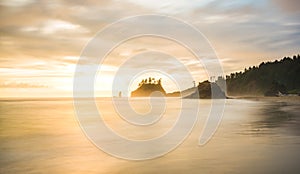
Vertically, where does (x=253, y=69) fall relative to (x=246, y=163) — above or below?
above

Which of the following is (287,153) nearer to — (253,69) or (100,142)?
(100,142)

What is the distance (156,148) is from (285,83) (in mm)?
116298

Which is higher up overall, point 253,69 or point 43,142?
point 253,69

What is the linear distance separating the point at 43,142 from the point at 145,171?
8.90m

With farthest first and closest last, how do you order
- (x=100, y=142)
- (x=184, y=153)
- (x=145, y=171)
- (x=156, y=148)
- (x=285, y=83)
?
(x=285, y=83) → (x=100, y=142) → (x=156, y=148) → (x=184, y=153) → (x=145, y=171)

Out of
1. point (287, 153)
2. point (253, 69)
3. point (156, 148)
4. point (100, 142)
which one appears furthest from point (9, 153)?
point (253, 69)

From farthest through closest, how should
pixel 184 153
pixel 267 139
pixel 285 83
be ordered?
pixel 285 83 < pixel 267 139 < pixel 184 153

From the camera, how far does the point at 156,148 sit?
48.7 feet

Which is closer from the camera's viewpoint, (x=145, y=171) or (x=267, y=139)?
(x=145, y=171)

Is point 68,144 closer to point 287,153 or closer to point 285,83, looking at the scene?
point 287,153

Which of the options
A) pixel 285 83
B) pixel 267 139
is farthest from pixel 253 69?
pixel 267 139

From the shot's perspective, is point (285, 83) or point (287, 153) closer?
point (287, 153)

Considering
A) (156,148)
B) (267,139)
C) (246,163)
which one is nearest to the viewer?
(246,163)

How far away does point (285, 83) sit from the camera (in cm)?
11969
